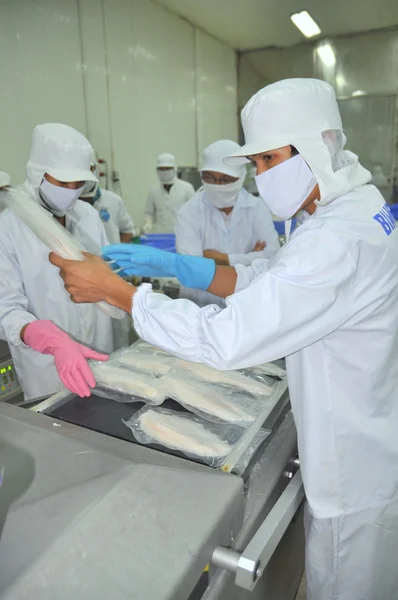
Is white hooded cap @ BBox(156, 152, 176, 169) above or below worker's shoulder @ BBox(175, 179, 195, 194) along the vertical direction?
above

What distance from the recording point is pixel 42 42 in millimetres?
3342

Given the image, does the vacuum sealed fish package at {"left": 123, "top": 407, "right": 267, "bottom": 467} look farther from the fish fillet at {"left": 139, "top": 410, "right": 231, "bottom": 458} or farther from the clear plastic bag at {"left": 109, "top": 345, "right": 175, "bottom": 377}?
the clear plastic bag at {"left": 109, "top": 345, "right": 175, "bottom": 377}

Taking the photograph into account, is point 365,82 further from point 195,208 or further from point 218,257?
point 218,257

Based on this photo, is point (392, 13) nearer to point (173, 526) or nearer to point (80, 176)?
point (80, 176)

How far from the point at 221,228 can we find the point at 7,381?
56.0 inches

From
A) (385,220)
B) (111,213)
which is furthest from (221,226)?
(385,220)

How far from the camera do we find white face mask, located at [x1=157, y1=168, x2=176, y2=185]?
463 centimetres

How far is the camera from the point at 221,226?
2602mm

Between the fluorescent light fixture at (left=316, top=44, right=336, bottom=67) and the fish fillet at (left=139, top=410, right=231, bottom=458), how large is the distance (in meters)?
5.95

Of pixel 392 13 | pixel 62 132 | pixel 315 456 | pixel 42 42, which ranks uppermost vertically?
pixel 392 13

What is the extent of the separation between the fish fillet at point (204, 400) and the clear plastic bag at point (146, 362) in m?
0.08

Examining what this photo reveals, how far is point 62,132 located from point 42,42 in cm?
238

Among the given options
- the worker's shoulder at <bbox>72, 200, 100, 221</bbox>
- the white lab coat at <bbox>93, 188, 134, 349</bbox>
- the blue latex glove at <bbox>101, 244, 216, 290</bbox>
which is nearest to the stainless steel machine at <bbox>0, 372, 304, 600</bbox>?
the blue latex glove at <bbox>101, 244, 216, 290</bbox>

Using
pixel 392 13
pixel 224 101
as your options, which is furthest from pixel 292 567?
pixel 224 101
